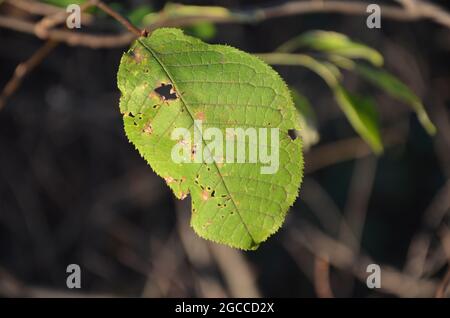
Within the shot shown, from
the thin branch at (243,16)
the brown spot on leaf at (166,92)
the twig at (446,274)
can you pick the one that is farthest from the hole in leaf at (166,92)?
the twig at (446,274)

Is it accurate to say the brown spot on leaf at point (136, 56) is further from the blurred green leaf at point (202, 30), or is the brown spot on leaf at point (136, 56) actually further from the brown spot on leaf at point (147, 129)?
the blurred green leaf at point (202, 30)

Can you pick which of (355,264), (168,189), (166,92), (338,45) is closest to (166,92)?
(166,92)

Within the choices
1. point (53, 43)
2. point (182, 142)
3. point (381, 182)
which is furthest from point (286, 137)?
point (381, 182)

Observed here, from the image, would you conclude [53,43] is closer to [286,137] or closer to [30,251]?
[286,137]

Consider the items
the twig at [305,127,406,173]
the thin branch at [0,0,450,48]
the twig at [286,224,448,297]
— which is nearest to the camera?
the thin branch at [0,0,450,48]

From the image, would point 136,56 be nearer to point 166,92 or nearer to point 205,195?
point 166,92

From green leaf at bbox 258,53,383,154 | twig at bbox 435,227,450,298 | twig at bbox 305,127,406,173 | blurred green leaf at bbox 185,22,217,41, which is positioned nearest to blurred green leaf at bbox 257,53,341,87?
green leaf at bbox 258,53,383,154

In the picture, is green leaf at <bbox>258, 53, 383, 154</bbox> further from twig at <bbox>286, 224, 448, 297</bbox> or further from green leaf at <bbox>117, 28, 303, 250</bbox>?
twig at <bbox>286, 224, 448, 297</bbox>
